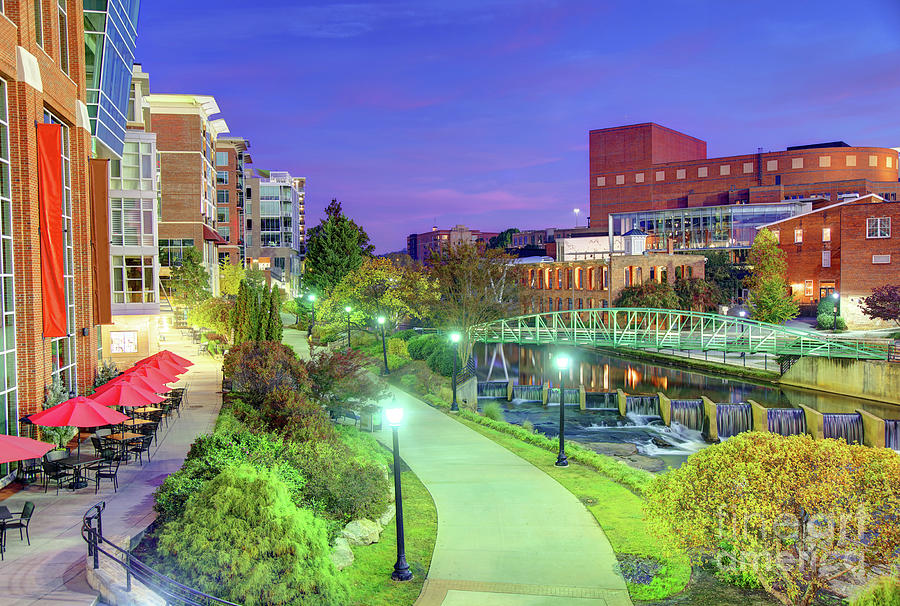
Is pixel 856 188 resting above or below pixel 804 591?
above

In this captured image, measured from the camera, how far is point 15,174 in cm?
1816

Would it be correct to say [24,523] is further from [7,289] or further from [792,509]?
[792,509]

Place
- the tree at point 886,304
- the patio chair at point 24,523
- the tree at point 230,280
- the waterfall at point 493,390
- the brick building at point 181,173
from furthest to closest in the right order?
the tree at point 230,280, the brick building at point 181,173, the tree at point 886,304, the waterfall at point 493,390, the patio chair at point 24,523

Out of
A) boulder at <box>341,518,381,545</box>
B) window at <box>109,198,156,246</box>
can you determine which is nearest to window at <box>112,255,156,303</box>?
window at <box>109,198,156,246</box>

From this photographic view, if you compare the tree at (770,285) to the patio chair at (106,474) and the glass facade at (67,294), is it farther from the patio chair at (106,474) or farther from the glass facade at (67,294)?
the patio chair at (106,474)

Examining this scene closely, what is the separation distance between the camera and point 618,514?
1688 cm

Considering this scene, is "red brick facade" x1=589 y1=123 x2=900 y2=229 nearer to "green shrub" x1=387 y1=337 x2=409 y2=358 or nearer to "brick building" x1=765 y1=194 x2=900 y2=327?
"brick building" x1=765 y1=194 x2=900 y2=327

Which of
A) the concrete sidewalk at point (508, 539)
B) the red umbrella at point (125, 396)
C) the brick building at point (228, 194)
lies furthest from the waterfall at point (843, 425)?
the brick building at point (228, 194)

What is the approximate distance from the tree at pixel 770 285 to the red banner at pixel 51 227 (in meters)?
54.8

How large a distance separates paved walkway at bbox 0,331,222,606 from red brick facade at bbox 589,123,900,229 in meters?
98.3

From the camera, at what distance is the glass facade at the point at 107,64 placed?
26.5 meters

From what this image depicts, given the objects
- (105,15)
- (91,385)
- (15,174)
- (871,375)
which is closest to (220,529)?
(15,174)

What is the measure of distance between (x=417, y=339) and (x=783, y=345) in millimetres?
24029

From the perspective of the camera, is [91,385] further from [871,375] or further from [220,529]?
[871,375]
